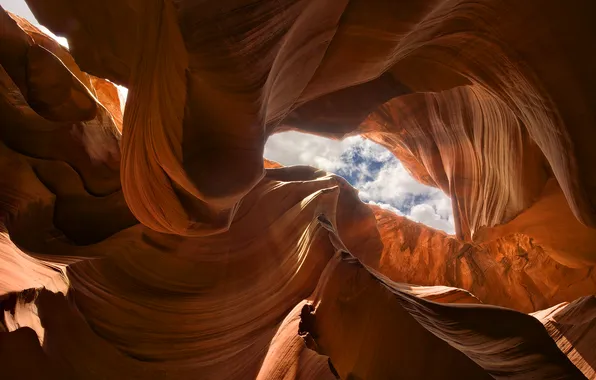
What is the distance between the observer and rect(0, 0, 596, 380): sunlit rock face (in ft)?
5.51

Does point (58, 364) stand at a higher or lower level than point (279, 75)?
lower

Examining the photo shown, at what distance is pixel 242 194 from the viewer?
6.43 ft

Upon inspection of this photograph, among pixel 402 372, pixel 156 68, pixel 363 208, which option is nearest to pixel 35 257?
pixel 156 68

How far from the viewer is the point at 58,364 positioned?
1.78 m

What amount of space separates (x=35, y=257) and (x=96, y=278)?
1.35 ft

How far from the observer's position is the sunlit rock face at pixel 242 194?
168cm

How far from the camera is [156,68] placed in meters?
1.58

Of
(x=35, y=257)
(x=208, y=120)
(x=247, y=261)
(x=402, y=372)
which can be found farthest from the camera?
(x=247, y=261)

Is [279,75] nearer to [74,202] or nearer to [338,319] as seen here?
[338,319]

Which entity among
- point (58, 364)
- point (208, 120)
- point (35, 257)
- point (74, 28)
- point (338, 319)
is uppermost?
point (74, 28)

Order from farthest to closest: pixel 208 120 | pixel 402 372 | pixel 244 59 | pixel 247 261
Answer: pixel 247 261 < pixel 402 372 < pixel 208 120 < pixel 244 59

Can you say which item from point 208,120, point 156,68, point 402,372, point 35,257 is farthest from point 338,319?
point 35,257

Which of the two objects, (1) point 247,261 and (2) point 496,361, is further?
(1) point 247,261

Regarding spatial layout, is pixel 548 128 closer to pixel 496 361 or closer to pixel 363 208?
pixel 496 361
